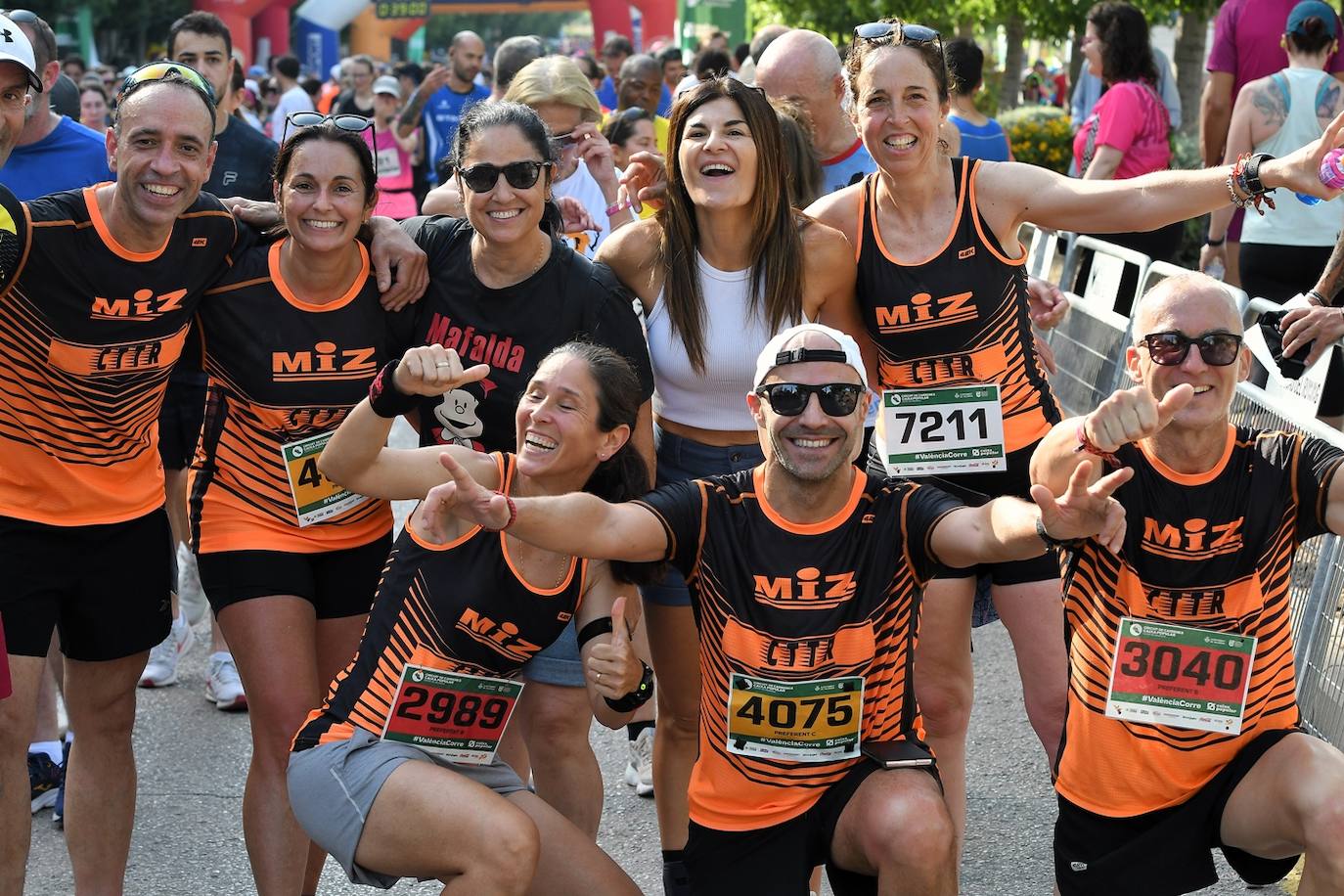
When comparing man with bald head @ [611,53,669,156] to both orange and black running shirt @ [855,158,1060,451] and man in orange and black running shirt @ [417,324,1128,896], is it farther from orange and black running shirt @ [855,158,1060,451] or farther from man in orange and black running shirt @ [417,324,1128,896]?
man in orange and black running shirt @ [417,324,1128,896]

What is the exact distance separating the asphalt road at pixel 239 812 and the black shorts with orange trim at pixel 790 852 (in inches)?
39.5

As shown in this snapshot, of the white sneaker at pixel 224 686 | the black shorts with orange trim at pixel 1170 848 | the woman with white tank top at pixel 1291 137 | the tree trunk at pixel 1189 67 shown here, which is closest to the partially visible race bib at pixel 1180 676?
the black shorts with orange trim at pixel 1170 848

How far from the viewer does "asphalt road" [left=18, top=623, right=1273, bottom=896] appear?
15.3 feet

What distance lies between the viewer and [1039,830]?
4.92m

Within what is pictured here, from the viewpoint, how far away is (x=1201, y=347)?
11.6 feet

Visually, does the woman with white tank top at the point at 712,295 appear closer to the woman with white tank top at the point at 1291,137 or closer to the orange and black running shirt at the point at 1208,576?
the orange and black running shirt at the point at 1208,576

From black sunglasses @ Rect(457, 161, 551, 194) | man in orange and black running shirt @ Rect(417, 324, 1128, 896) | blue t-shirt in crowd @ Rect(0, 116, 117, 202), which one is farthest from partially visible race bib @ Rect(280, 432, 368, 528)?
blue t-shirt in crowd @ Rect(0, 116, 117, 202)

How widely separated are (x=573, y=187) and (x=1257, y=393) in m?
2.86

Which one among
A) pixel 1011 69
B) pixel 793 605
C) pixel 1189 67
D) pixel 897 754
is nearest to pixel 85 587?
pixel 793 605

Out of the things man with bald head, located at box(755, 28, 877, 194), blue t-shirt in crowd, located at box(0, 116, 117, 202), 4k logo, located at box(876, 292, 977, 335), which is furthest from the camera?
man with bald head, located at box(755, 28, 877, 194)

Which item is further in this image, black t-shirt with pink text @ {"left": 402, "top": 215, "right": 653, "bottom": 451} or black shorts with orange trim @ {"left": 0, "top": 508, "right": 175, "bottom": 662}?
black t-shirt with pink text @ {"left": 402, "top": 215, "right": 653, "bottom": 451}

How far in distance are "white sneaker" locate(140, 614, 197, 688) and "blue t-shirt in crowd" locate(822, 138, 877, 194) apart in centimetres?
304

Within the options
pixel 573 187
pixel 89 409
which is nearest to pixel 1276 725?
pixel 89 409

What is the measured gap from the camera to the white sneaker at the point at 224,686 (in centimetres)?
598
